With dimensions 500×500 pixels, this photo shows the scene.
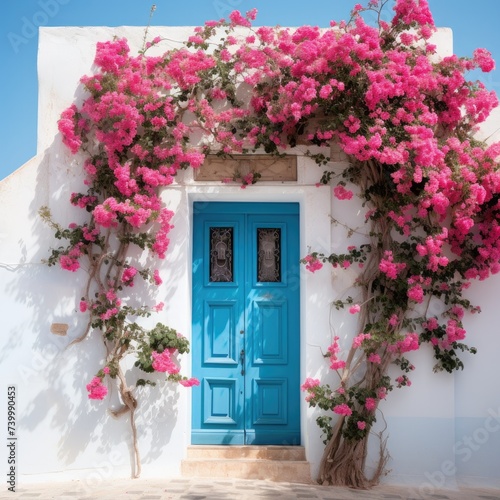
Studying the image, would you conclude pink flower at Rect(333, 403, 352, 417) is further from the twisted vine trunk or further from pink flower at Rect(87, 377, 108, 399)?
pink flower at Rect(87, 377, 108, 399)

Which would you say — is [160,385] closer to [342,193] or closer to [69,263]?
[69,263]

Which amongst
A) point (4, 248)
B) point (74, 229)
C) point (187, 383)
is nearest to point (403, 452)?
point (187, 383)

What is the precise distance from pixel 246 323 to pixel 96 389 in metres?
1.55

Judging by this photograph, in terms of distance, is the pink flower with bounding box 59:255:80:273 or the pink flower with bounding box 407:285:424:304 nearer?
the pink flower with bounding box 407:285:424:304

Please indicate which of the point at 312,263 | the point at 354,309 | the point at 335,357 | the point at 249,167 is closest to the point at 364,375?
Result: the point at 335,357

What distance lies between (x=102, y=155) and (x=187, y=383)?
2.27m

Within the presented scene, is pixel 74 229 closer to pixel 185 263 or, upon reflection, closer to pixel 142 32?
pixel 185 263

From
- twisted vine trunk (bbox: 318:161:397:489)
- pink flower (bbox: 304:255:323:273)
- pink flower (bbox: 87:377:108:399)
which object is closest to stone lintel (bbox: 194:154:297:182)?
twisted vine trunk (bbox: 318:161:397:489)

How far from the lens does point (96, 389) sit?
5.82 metres

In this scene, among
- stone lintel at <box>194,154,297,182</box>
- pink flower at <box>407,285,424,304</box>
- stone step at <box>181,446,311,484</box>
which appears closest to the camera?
pink flower at <box>407,285,424,304</box>

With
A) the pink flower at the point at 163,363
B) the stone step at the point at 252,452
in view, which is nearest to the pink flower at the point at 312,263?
the pink flower at the point at 163,363

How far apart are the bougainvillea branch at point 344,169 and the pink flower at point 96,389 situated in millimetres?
21

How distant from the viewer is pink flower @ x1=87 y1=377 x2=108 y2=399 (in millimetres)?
5805

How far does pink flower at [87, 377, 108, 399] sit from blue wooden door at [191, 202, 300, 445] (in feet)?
3.10
